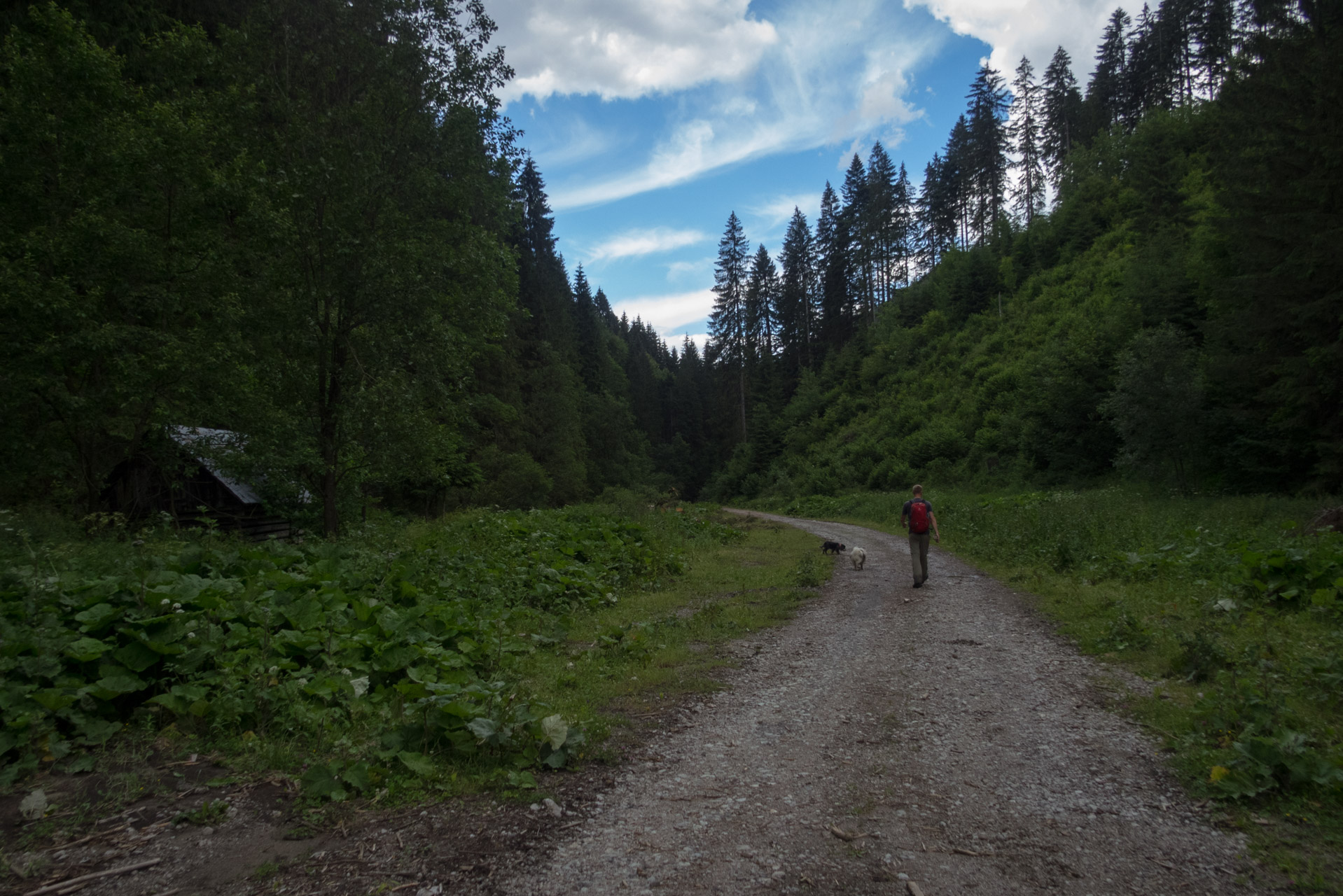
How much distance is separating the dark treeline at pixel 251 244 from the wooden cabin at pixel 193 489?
45 cm

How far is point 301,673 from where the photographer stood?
208 inches

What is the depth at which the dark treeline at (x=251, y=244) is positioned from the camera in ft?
38.5

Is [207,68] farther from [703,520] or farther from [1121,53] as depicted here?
[1121,53]

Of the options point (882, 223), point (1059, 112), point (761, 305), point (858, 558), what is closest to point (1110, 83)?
point (1059, 112)

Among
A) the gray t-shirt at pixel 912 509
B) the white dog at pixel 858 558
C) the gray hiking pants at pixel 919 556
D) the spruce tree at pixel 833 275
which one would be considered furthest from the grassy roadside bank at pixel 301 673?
the spruce tree at pixel 833 275

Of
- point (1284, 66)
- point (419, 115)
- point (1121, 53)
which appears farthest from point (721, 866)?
point (1121, 53)

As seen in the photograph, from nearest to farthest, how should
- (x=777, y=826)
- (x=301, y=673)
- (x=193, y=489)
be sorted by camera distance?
(x=777, y=826), (x=301, y=673), (x=193, y=489)

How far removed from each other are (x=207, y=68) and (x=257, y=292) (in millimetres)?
4807

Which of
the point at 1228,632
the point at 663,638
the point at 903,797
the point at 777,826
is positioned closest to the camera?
the point at 777,826

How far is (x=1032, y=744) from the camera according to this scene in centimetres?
496

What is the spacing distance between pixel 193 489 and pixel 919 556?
713 inches

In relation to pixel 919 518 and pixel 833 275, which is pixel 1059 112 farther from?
pixel 919 518

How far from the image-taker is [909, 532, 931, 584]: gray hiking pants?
12.2m

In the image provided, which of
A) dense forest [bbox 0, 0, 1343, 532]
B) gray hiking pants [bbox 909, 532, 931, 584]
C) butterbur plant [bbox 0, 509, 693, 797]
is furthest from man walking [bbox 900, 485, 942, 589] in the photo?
dense forest [bbox 0, 0, 1343, 532]
